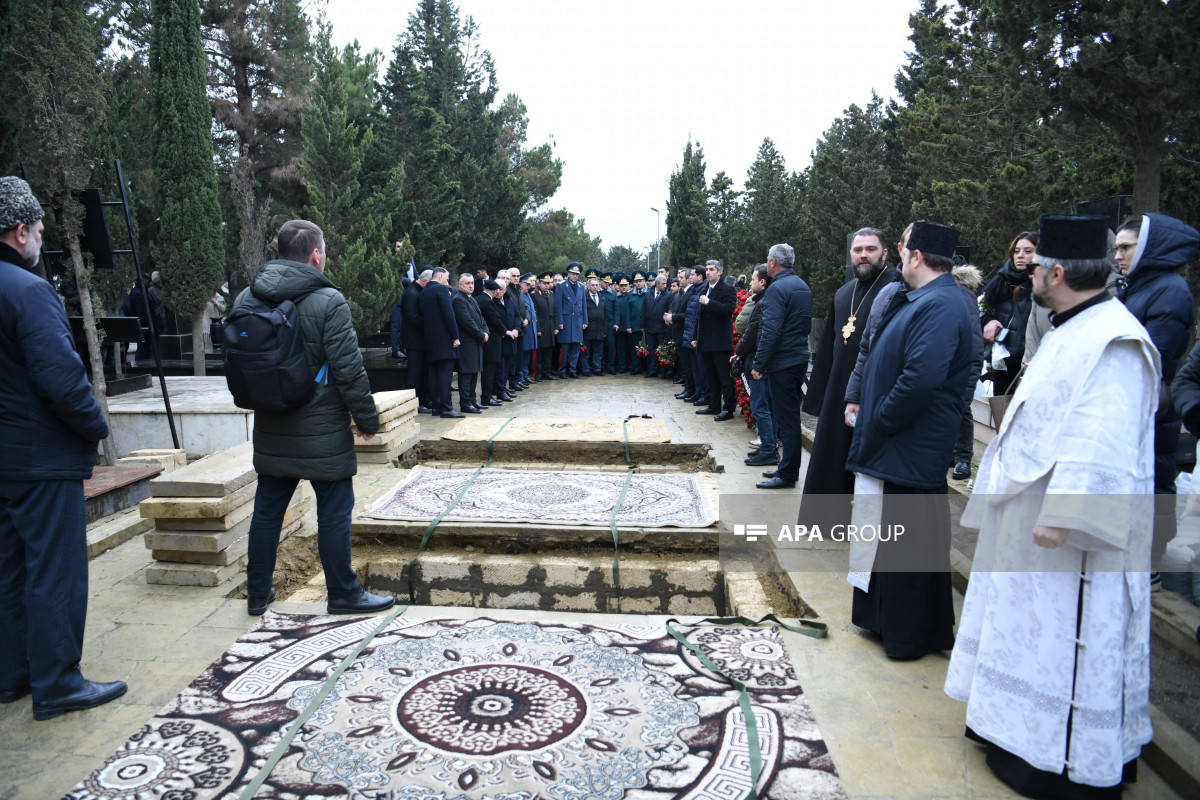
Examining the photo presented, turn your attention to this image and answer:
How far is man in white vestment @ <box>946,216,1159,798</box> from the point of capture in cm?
244

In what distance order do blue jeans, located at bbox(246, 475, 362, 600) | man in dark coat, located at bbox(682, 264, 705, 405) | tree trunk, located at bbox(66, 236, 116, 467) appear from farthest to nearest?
man in dark coat, located at bbox(682, 264, 705, 405) → tree trunk, located at bbox(66, 236, 116, 467) → blue jeans, located at bbox(246, 475, 362, 600)

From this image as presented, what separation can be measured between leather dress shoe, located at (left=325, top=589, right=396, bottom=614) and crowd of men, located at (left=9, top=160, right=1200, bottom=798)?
0.02 meters

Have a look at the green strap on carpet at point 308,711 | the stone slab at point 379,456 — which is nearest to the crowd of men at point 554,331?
the stone slab at point 379,456

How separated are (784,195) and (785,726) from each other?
28646mm

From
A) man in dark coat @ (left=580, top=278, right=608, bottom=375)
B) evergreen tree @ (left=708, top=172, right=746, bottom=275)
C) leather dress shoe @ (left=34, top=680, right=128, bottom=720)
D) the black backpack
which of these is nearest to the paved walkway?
leather dress shoe @ (left=34, top=680, right=128, bottom=720)

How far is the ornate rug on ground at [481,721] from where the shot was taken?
8.67 feet

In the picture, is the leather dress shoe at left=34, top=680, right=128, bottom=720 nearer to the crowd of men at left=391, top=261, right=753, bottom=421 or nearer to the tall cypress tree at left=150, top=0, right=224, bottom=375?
the crowd of men at left=391, top=261, right=753, bottom=421

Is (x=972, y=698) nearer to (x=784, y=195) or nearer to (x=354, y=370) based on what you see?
(x=354, y=370)

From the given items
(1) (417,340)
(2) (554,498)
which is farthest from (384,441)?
(1) (417,340)

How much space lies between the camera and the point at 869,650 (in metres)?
3.68

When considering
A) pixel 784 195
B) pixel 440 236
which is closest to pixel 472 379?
pixel 440 236

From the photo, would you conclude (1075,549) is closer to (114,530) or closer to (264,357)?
(264,357)

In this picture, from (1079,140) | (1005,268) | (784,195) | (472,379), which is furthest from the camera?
(784,195)

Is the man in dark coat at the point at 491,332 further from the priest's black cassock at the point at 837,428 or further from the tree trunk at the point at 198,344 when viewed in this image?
the priest's black cassock at the point at 837,428
